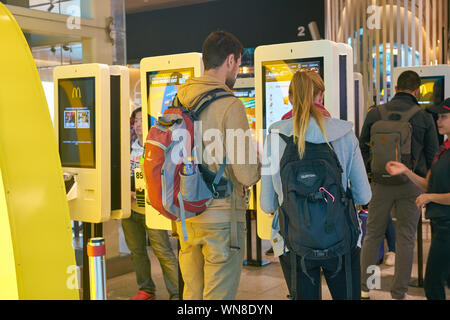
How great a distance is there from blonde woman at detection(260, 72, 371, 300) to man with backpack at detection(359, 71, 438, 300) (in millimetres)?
1851

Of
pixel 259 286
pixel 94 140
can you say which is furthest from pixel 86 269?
pixel 259 286

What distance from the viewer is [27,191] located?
5.82 ft

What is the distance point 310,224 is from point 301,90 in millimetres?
591

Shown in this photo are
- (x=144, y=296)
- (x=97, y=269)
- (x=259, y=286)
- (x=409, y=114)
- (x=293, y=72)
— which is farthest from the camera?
(x=259, y=286)

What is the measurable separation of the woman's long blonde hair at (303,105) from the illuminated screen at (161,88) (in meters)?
1.46

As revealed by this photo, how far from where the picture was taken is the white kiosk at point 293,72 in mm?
3471

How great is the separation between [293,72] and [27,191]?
2.19 m

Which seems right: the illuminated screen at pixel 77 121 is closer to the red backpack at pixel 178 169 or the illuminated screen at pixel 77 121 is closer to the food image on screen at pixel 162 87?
the food image on screen at pixel 162 87

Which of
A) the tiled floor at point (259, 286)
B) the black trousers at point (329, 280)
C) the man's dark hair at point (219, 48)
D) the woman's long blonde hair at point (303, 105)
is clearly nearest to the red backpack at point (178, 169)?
the man's dark hair at point (219, 48)

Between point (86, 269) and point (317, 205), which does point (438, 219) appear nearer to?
point (317, 205)

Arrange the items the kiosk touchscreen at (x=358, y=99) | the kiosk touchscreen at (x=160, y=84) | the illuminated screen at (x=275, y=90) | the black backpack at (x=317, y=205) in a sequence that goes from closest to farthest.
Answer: the black backpack at (x=317, y=205), the illuminated screen at (x=275, y=90), the kiosk touchscreen at (x=160, y=84), the kiosk touchscreen at (x=358, y=99)

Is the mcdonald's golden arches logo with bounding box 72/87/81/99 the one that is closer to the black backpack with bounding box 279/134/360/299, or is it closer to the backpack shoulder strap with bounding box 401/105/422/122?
the black backpack with bounding box 279/134/360/299
